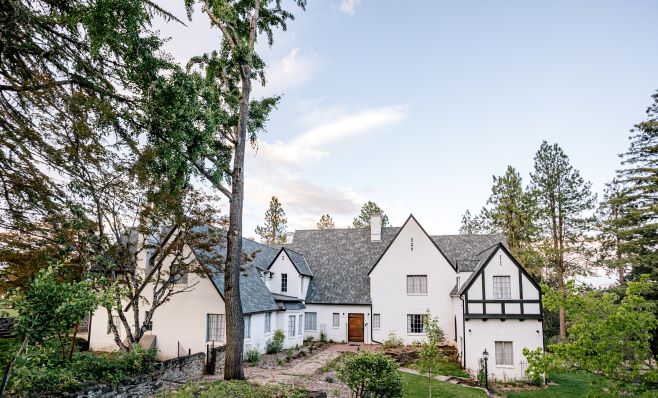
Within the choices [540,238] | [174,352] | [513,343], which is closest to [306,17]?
[174,352]

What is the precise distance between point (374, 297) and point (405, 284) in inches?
99.0

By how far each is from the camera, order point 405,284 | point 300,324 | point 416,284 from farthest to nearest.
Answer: point 405,284 → point 416,284 → point 300,324

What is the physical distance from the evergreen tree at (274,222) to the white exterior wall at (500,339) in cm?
4258

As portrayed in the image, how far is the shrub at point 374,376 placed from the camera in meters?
10.8

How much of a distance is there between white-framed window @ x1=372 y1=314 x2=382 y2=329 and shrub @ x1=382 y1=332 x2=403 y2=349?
3.59 ft

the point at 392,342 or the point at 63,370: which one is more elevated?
the point at 63,370

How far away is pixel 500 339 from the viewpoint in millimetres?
19125

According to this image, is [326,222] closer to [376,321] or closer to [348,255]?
[348,255]

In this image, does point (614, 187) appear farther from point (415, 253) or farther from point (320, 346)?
point (320, 346)

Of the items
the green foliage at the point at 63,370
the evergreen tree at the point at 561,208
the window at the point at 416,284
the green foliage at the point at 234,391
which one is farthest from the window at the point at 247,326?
the evergreen tree at the point at 561,208

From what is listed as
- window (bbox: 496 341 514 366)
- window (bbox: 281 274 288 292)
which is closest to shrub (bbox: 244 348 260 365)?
window (bbox: 281 274 288 292)

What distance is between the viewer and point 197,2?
1462 centimetres

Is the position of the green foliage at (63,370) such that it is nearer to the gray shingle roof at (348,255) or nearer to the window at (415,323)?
the gray shingle roof at (348,255)

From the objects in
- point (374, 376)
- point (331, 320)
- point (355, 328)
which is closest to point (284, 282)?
point (331, 320)
